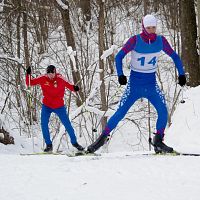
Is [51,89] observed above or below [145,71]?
below

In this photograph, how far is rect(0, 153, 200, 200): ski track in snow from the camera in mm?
3652

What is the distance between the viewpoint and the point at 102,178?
4.20 metres

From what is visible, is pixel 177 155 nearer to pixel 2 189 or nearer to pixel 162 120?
pixel 162 120

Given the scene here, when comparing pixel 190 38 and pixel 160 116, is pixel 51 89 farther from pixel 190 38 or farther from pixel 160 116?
pixel 190 38

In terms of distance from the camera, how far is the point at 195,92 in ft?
33.3

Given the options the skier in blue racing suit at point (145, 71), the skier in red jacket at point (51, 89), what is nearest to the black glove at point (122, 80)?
the skier in blue racing suit at point (145, 71)

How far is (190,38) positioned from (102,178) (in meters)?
7.99

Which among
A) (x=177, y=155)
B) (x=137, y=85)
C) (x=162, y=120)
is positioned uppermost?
(x=137, y=85)

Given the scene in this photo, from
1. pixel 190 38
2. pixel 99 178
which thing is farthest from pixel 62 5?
pixel 99 178

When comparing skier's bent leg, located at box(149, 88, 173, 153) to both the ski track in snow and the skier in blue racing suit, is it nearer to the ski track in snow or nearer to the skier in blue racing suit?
the skier in blue racing suit

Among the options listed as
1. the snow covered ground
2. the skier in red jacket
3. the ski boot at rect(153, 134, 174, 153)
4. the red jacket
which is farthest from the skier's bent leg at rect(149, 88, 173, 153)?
the red jacket

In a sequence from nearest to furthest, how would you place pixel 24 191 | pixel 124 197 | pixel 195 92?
pixel 124 197
pixel 24 191
pixel 195 92

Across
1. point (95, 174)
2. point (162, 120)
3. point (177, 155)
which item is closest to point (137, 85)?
point (162, 120)

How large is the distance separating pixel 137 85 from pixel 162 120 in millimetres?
602
